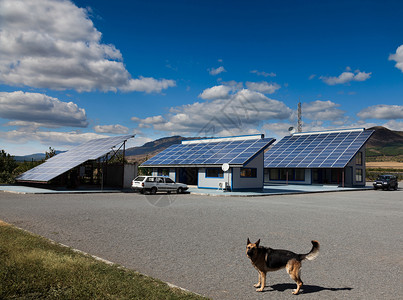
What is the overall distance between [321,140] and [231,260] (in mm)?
46832

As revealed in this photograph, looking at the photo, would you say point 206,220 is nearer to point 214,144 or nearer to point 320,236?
point 320,236

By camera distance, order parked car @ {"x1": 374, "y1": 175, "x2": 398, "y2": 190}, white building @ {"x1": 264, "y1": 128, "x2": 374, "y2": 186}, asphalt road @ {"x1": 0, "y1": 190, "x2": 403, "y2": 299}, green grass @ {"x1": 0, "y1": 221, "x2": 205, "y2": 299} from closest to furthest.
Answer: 1. green grass @ {"x1": 0, "y1": 221, "x2": 205, "y2": 299}
2. asphalt road @ {"x1": 0, "y1": 190, "x2": 403, "y2": 299}
3. parked car @ {"x1": 374, "y1": 175, "x2": 398, "y2": 190}
4. white building @ {"x1": 264, "y1": 128, "x2": 374, "y2": 186}

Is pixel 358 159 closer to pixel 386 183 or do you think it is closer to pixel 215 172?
pixel 386 183

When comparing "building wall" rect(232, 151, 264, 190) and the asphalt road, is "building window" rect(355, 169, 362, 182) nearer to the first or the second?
"building wall" rect(232, 151, 264, 190)

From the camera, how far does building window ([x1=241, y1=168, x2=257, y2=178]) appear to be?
35500 millimetres

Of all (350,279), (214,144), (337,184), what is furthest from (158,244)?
(337,184)

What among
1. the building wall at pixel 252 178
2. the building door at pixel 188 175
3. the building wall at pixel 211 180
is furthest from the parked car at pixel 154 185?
the building door at pixel 188 175

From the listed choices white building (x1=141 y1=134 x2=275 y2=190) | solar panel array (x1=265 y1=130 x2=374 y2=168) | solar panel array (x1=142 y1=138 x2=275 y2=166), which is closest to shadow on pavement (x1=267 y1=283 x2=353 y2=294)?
white building (x1=141 y1=134 x2=275 y2=190)

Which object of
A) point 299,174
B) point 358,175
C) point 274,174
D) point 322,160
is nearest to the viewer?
point 322,160

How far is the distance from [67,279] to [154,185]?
23203mm

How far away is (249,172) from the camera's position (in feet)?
118

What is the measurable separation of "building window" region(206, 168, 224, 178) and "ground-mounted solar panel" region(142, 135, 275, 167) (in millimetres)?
904

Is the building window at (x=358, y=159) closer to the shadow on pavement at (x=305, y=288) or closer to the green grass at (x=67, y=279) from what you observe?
the shadow on pavement at (x=305, y=288)

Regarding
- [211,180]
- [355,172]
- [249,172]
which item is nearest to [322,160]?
[355,172]
